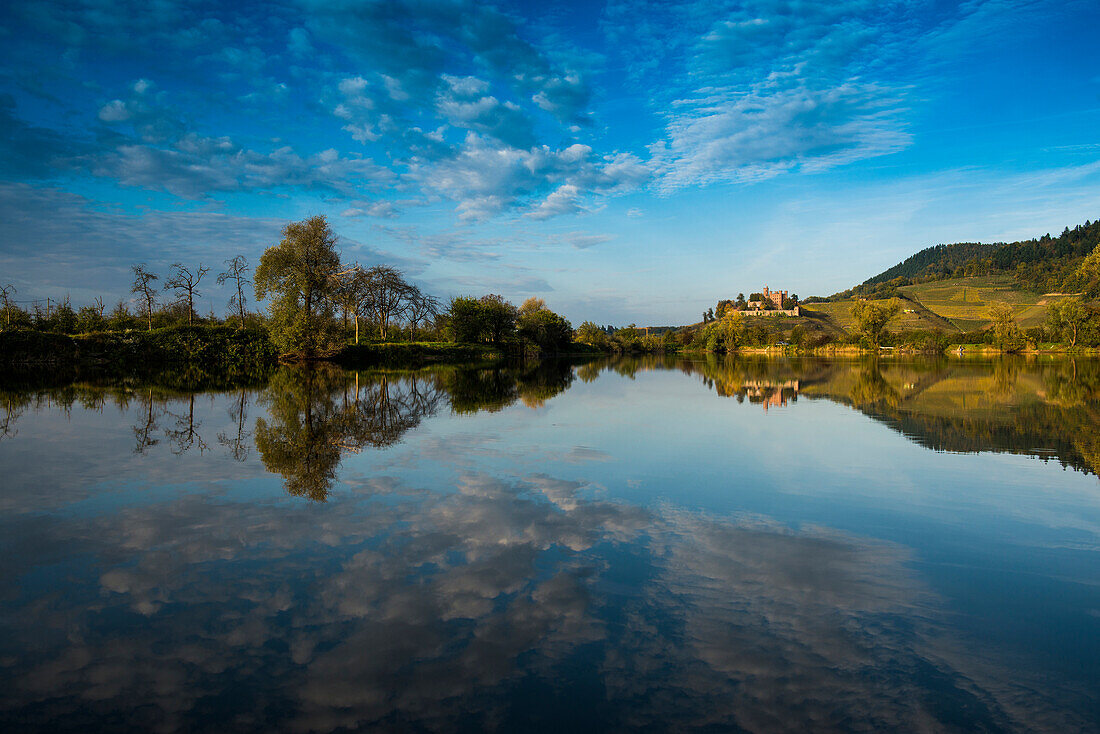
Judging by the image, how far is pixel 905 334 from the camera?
376ft

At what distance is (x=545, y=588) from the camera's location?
4.68m

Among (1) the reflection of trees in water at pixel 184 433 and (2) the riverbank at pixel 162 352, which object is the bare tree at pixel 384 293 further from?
(1) the reflection of trees in water at pixel 184 433

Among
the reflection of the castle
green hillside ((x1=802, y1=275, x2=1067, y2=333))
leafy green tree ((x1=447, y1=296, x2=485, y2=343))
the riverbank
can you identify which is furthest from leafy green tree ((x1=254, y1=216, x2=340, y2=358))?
green hillside ((x1=802, y1=275, x2=1067, y2=333))

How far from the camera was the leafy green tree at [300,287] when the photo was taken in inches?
1594

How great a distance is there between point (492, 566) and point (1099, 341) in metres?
110

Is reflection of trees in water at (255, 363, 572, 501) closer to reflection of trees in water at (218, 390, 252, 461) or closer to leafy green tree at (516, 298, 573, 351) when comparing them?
reflection of trees in water at (218, 390, 252, 461)

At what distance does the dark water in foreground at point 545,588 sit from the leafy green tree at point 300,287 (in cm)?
3164

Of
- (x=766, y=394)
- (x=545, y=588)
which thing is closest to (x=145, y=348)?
(x=766, y=394)

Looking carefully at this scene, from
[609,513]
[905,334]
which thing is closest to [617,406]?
[609,513]

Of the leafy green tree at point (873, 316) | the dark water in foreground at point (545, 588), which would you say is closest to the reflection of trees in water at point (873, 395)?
the dark water in foreground at point (545, 588)

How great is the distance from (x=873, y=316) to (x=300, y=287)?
9083cm

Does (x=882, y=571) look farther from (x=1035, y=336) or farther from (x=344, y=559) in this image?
(x=1035, y=336)

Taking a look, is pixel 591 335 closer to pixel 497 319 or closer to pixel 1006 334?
pixel 497 319

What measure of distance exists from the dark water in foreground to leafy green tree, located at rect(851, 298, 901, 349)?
94.1 m
